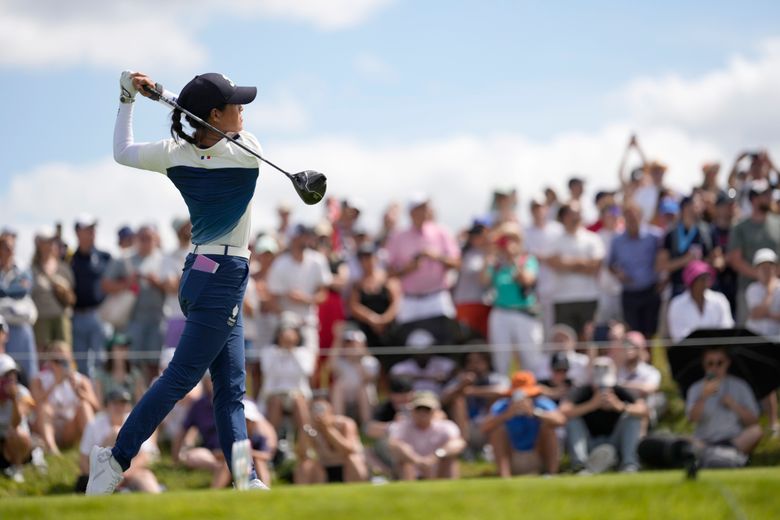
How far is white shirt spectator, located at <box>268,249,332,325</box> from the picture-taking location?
14.2m

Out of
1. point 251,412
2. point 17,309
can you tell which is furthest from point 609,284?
point 17,309

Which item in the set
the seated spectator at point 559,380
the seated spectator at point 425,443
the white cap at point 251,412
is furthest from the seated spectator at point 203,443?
the seated spectator at point 559,380

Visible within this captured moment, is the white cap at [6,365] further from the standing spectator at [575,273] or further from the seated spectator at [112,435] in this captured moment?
the standing spectator at [575,273]

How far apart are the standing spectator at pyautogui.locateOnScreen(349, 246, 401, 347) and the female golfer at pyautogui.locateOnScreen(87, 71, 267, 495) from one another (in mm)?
7843

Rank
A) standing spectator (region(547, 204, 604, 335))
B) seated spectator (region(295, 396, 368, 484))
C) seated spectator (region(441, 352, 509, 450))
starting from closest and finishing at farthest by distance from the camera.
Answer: seated spectator (region(295, 396, 368, 484)) < seated spectator (region(441, 352, 509, 450)) < standing spectator (region(547, 204, 604, 335))

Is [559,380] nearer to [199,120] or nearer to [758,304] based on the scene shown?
[758,304]

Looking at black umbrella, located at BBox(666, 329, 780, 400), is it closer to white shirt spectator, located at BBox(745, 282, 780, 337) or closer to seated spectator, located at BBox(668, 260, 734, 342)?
white shirt spectator, located at BBox(745, 282, 780, 337)

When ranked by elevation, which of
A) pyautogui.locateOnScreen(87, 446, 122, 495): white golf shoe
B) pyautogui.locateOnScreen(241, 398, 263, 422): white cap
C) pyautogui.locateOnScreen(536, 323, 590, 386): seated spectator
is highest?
pyautogui.locateOnScreen(536, 323, 590, 386): seated spectator

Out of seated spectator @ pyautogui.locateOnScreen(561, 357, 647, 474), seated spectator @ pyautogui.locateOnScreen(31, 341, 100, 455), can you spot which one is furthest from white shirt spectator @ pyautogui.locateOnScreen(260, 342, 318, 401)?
seated spectator @ pyautogui.locateOnScreen(561, 357, 647, 474)

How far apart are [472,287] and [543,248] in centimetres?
96

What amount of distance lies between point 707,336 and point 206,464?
520cm

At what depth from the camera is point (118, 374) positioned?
14102mm

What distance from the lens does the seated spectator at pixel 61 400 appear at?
1331cm

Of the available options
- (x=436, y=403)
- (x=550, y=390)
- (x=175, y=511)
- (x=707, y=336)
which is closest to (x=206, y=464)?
(x=436, y=403)
